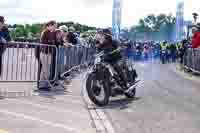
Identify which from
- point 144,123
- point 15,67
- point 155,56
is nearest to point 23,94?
point 15,67

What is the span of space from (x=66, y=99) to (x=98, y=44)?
1.46m

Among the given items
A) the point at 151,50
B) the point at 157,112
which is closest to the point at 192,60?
the point at 157,112

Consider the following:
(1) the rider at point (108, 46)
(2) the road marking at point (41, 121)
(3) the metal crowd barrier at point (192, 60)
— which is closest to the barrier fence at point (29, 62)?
(1) the rider at point (108, 46)

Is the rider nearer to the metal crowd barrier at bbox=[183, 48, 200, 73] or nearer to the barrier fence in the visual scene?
the barrier fence

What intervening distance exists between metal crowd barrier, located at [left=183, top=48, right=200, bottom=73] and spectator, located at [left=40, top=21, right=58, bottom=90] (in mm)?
8987

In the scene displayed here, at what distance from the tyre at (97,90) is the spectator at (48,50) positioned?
2.77 metres

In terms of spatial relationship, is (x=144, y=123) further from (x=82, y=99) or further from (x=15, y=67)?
(x=15, y=67)

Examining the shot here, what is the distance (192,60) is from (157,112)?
519 inches

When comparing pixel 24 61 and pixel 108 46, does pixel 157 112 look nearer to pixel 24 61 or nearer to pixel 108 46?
pixel 108 46

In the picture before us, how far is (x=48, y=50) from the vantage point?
44.3 ft

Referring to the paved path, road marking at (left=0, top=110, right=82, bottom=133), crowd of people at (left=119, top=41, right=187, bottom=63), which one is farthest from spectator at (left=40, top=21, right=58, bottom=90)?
crowd of people at (left=119, top=41, right=187, bottom=63)

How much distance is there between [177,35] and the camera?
4453cm

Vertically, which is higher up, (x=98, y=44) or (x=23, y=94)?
(x=98, y=44)

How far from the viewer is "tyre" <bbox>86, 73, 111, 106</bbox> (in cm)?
1075
